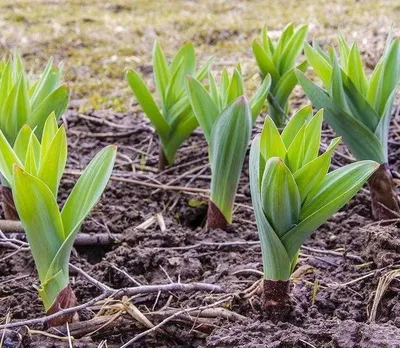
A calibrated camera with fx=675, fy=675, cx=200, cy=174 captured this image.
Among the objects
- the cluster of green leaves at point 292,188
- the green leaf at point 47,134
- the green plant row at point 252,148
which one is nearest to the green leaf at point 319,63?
the green plant row at point 252,148

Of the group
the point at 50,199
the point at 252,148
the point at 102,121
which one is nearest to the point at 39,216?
the point at 50,199

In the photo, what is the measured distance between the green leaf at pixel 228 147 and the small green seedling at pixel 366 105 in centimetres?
23

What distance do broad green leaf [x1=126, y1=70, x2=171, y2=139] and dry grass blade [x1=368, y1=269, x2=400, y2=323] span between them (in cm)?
99

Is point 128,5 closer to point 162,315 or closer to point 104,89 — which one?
point 104,89

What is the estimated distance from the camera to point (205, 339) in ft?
4.68

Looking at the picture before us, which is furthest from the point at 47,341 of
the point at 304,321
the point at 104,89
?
the point at 104,89

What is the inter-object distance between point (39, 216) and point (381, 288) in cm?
75

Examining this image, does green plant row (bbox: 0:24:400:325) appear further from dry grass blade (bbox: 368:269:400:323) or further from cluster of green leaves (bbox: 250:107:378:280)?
dry grass blade (bbox: 368:269:400:323)

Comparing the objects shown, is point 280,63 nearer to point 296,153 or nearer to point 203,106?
point 203,106

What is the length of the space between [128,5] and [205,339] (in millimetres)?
3844

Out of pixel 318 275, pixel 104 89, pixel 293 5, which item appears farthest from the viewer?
pixel 293 5

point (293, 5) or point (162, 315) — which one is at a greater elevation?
point (293, 5)

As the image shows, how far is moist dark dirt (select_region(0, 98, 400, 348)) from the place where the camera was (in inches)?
54.4

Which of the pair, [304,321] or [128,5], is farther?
[128,5]
